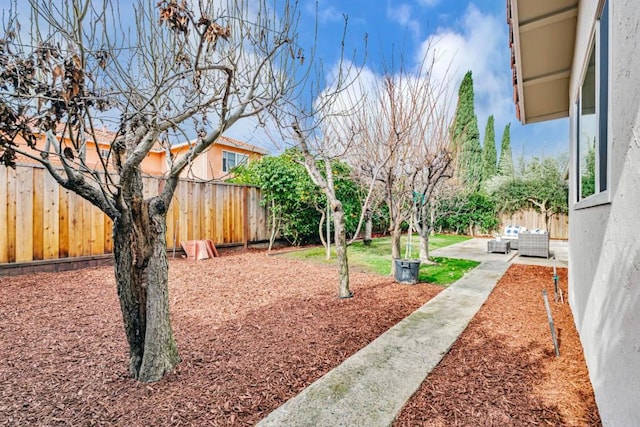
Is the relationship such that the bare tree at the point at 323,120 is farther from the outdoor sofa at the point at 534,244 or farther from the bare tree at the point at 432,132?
the outdoor sofa at the point at 534,244

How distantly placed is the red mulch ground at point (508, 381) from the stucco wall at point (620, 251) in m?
0.21

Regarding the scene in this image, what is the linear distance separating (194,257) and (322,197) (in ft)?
13.9

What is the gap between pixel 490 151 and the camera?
2277 cm

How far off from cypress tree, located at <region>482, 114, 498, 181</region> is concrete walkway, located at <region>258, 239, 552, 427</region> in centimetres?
2086

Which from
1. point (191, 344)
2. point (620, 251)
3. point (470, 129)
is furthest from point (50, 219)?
point (470, 129)

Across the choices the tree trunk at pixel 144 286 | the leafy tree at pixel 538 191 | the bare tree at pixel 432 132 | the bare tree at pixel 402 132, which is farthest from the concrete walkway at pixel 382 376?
the leafy tree at pixel 538 191

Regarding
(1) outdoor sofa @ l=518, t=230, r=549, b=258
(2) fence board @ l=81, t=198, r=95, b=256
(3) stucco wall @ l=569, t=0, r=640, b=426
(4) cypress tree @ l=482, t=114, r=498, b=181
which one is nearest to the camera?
(3) stucco wall @ l=569, t=0, r=640, b=426

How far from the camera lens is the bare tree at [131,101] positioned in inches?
71.8

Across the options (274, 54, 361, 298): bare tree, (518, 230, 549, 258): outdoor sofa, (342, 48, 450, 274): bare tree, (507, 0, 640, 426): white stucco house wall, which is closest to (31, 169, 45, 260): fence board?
(274, 54, 361, 298): bare tree

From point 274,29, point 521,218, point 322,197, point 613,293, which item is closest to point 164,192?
point 274,29

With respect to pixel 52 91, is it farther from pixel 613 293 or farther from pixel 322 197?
pixel 322 197

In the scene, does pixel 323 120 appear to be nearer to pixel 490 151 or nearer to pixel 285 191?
pixel 285 191

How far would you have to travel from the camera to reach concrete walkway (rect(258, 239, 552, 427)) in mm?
1979

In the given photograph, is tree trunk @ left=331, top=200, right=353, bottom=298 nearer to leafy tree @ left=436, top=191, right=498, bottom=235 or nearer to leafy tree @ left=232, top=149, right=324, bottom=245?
leafy tree @ left=232, top=149, right=324, bottom=245
